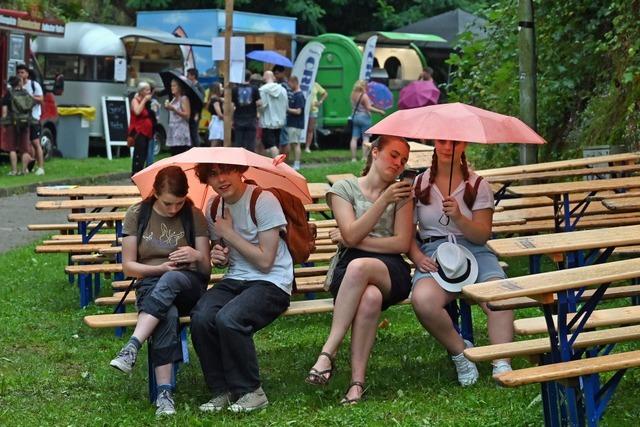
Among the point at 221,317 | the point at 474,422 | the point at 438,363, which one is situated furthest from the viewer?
the point at 438,363

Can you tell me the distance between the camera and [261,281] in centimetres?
738

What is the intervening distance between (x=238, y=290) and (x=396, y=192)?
0.96 metres

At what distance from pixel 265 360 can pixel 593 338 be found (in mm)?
2708

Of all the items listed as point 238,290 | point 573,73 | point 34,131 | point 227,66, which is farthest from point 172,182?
point 34,131

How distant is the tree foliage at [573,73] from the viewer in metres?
12.6

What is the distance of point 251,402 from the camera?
7.04m

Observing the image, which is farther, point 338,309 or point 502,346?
point 338,309

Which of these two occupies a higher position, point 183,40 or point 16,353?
point 183,40

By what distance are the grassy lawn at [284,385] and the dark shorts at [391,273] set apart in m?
0.46

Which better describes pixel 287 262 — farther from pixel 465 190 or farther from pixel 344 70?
pixel 344 70

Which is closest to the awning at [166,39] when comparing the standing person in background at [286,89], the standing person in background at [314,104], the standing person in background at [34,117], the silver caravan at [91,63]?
the silver caravan at [91,63]

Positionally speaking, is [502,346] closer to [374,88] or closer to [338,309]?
[338,309]

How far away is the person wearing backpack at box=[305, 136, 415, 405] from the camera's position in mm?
7191

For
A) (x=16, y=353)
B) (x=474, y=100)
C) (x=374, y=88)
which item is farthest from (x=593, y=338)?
(x=374, y=88)
